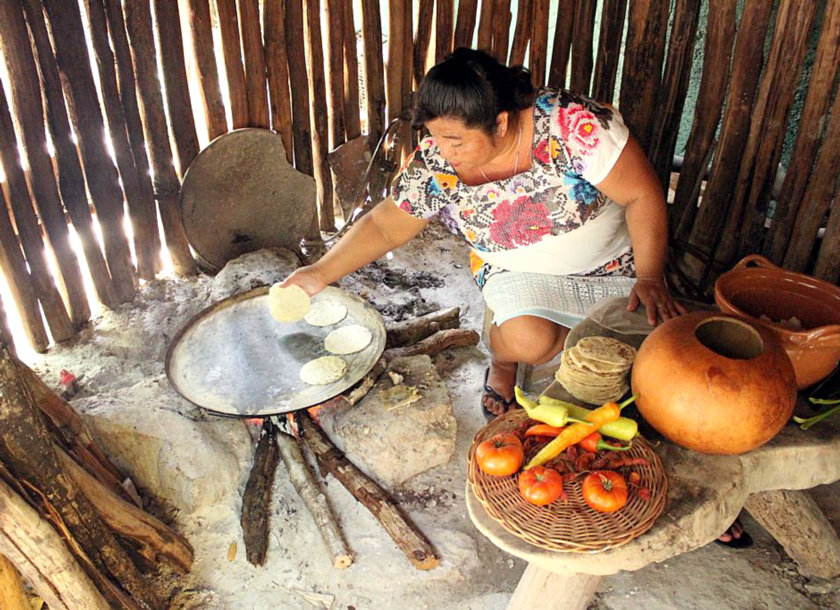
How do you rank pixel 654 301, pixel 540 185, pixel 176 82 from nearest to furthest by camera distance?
pixel 654 301 < pixel 540 185 < pixel 176 82

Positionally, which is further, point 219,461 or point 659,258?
point 219,461

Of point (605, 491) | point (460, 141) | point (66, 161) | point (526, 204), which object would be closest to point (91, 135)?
point (66, 161)

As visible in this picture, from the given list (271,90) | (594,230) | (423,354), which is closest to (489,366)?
(423,354)

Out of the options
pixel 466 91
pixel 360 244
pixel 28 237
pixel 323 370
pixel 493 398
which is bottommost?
pixel 493 398

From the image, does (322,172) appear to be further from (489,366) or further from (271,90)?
(489,366)

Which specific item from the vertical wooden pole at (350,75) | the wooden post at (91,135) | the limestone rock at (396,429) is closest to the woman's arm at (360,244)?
the limestone rock at (396,429)

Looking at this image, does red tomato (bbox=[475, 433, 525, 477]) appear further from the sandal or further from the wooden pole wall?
the wooden pole wall

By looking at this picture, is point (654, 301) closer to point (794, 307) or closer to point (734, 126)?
point (794, 307)

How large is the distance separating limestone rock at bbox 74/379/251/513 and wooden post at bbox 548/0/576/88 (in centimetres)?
298

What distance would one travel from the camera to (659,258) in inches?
94.9

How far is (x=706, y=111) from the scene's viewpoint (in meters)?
3.40

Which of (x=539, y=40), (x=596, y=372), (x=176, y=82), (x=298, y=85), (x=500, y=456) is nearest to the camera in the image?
(x=500, y=456)

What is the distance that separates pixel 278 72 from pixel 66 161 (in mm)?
1207

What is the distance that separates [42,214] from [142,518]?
5.89ft
